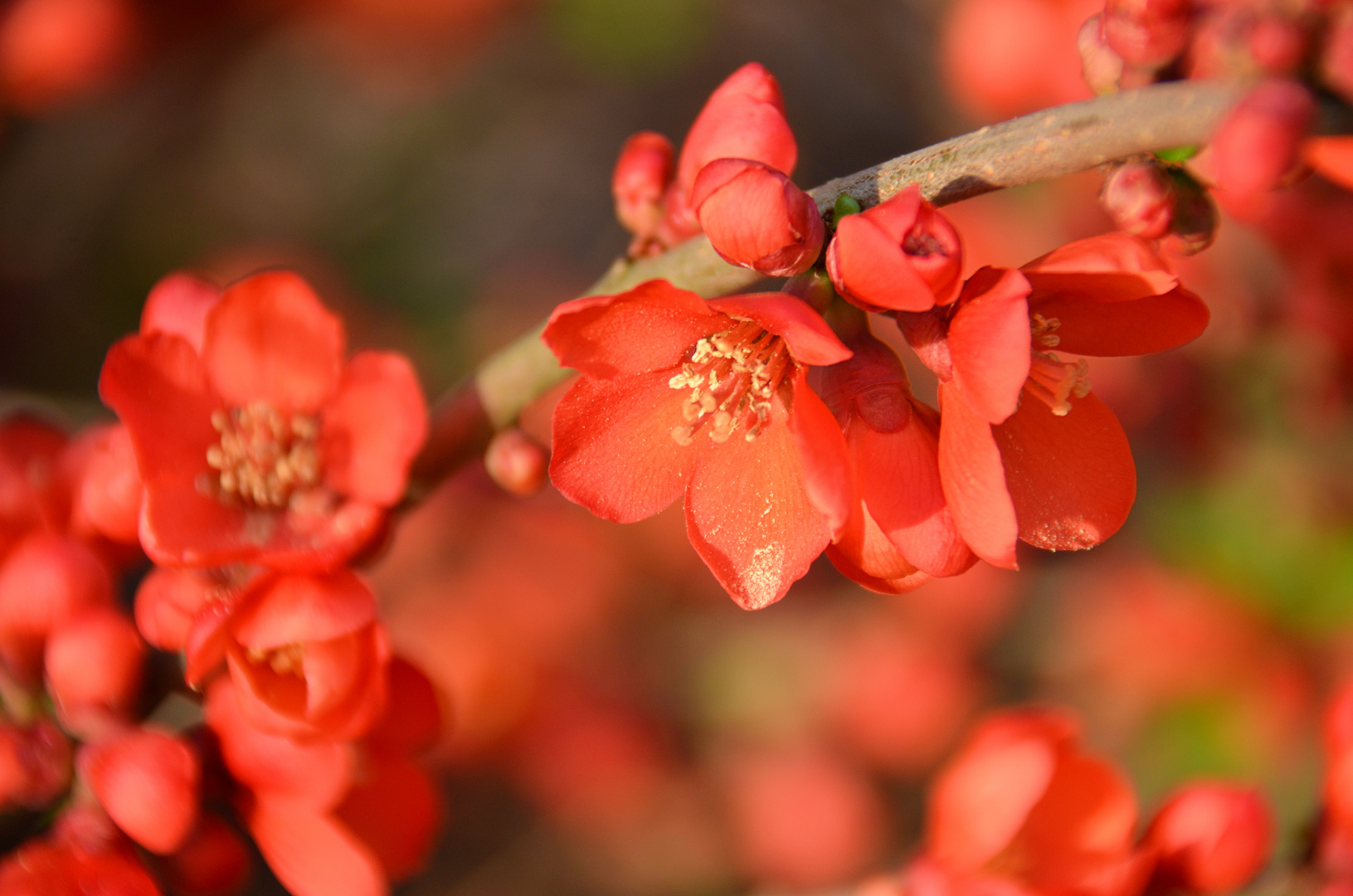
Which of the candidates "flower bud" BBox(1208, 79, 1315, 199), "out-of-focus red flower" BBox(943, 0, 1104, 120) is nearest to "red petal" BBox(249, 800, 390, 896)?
"flower bud" BBox(1208, 79, 1315, 199)

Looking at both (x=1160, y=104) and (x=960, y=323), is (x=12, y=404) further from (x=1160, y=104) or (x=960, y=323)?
(x=1160, y=104)

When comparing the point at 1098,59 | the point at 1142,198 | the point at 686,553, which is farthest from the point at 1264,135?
the point at 686,553

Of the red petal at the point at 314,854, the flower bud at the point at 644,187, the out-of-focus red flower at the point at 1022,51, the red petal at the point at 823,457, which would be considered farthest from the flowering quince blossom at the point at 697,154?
the out-of-focus red flower at the point at 1022,51

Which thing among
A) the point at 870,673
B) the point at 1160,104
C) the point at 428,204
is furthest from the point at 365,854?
the point at 428,204

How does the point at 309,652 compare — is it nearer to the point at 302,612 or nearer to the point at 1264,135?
the point at 302,612

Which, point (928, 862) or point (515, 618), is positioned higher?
point (928, 862)

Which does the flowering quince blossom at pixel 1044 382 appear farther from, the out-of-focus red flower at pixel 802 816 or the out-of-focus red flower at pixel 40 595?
the out-of-focus red flower at pixel 802 816
